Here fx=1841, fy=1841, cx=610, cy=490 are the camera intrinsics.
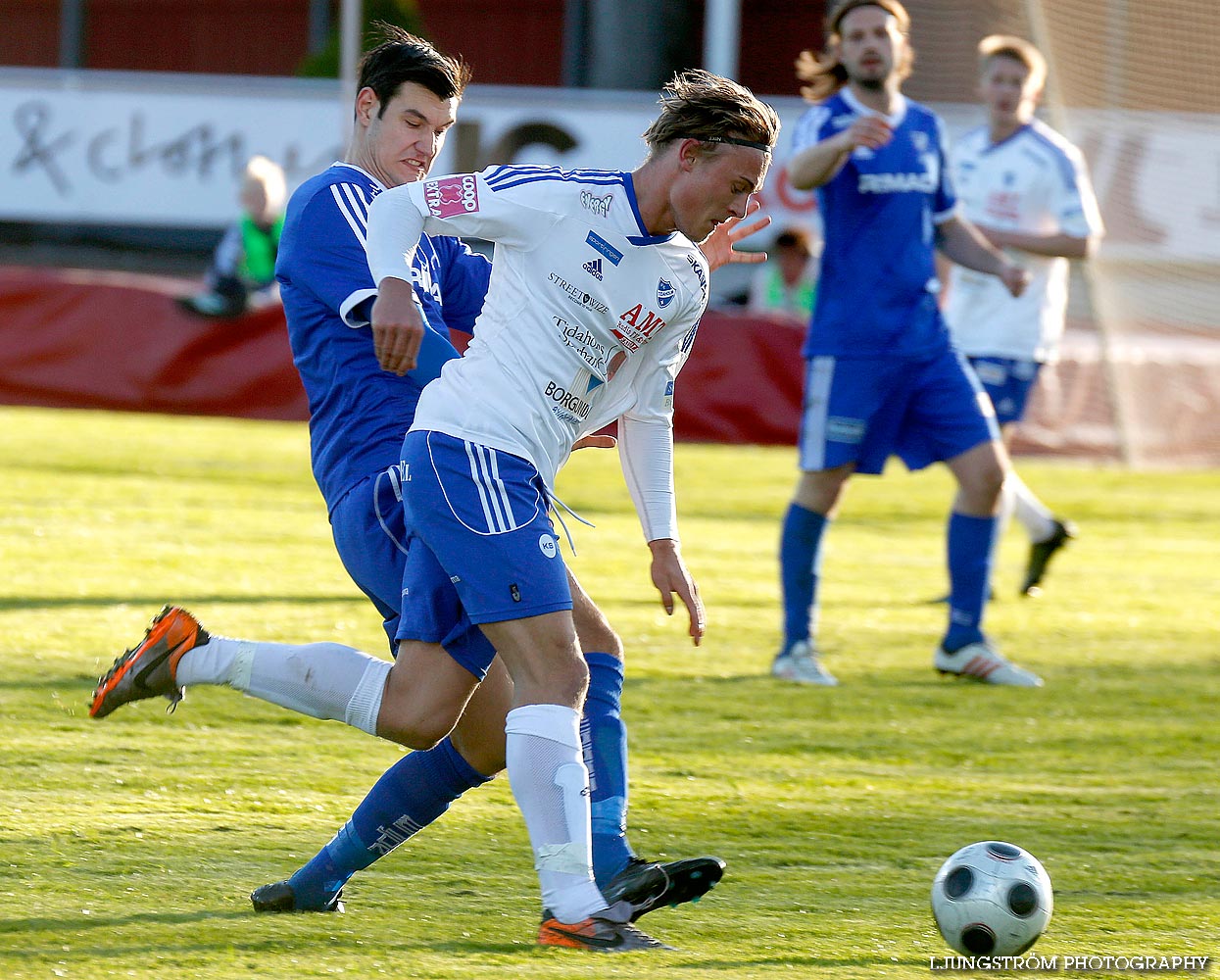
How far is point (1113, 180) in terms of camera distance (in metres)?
13.7

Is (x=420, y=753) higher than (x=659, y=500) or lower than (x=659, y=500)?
lower

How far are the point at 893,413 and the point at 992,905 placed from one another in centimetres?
319

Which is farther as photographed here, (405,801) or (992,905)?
(405,801)

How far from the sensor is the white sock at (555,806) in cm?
338

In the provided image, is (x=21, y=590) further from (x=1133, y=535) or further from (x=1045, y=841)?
(x=1133, y=535)

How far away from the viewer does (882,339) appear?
641 cm

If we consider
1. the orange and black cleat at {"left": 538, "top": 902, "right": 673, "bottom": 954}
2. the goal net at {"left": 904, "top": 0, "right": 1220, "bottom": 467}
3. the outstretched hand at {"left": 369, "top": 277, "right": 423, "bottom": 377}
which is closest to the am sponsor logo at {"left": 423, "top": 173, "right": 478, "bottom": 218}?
the outstretched hand at {"left": 369, "top": 277, "right": 423, "bottom": 377}

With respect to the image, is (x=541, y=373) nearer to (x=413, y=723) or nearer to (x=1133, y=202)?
(x=413, y=723)

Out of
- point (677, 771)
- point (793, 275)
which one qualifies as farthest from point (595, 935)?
point (793, 275)

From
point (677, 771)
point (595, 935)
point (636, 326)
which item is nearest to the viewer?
point (595, 935)

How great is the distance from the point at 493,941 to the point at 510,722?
45 centimetres

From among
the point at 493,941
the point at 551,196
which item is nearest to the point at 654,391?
the point at 551,196

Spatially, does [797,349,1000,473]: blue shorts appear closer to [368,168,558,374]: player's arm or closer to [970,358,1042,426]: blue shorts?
[970,358,1042,426]: blue shorts

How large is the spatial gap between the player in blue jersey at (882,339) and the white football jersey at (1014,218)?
5.32ft
